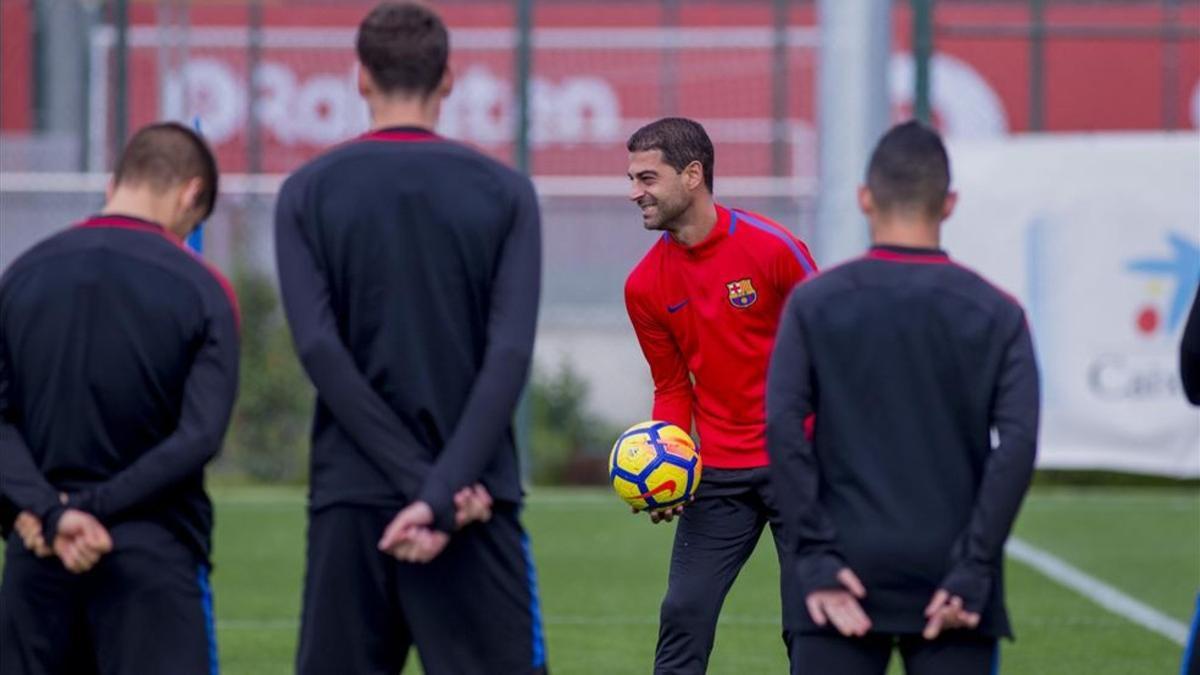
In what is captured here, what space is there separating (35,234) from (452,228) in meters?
12.0

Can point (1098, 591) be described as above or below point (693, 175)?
below

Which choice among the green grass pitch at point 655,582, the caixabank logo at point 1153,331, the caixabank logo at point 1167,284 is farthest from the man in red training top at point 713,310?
the caixabank logo at point 1167,284

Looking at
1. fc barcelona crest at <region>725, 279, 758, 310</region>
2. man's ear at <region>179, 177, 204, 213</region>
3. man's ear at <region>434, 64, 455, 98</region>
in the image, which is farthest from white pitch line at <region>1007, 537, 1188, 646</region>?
man's ear at <region>179, 177, 204, 213</region>

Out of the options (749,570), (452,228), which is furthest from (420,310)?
(749,570)

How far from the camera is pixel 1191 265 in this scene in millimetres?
14406

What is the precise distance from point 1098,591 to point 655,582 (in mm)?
2336

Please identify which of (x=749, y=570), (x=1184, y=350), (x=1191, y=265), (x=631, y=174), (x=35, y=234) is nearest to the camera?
(x=1184, y=350)

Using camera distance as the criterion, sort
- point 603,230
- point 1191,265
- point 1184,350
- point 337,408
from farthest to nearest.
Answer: point 603,230 → point 1191,265 → point 1184,350 → point 337,408

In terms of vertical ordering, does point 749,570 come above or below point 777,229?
below

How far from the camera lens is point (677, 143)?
6.82 metres

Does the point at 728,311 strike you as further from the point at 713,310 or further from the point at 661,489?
the point at 661,489

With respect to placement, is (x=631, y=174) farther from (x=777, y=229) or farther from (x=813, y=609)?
(x=813, y=609)

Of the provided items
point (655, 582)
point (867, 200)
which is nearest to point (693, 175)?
point (867, 200)

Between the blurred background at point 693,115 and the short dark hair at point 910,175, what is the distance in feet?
30.8
